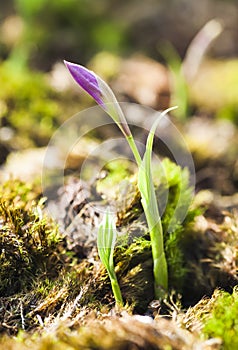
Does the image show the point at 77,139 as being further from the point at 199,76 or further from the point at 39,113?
the point at 199,76

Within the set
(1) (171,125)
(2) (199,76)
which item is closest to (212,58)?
(2) (199,76)

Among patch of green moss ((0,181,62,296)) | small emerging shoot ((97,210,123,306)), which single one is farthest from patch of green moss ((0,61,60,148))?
small emerging shoot ((97,210,123,306))

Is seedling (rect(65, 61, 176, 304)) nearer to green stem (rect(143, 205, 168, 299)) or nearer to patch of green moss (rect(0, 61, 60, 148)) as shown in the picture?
green stem (rect(143, 205, 168, 299))

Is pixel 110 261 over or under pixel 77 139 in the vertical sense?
over

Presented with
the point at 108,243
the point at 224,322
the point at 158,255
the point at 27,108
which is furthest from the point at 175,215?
the point at 27,108

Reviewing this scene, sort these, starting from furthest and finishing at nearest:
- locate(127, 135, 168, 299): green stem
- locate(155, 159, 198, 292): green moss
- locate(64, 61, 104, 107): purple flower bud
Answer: locate(155, 159, 198, 292): green moss < locate(127, 135, 168, 299): green stem < locate(64, 61, 104, 107): purple flower bud

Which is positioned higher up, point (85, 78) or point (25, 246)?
point (85, 78)

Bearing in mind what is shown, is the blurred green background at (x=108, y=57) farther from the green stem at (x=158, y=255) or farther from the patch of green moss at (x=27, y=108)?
the green stem at (x=158, y=255)

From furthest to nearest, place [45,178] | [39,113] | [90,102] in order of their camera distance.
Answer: [90,102], [39,113], [45,178]

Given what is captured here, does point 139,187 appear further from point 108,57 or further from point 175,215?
point 108,57
